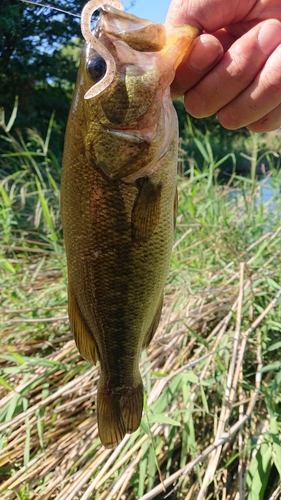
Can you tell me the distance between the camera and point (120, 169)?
1.24m

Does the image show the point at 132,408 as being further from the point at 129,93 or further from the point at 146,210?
the point at 129,93

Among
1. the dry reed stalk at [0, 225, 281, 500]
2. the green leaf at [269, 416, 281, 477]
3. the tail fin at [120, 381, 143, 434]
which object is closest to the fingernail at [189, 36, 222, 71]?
the tail fin at [120, 381, 143, 434]

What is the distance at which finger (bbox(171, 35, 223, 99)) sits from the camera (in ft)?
4.03

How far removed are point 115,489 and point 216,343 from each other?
856 millimetres

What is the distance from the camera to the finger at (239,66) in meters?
1.29

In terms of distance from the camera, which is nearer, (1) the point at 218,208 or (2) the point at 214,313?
(2) the point at 214,313

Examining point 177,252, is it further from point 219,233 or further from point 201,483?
point 201,483

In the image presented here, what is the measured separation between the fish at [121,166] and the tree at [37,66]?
8986 mm

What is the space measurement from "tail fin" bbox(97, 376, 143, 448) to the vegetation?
363 mm

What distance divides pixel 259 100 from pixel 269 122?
186 mm

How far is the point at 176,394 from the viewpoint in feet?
7.16

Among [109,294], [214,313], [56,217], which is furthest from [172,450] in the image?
[56,217]

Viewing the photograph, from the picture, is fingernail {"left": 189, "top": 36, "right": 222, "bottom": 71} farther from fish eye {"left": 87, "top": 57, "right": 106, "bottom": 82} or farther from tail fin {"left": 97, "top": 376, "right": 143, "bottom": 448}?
tail fin {"left": 97, "top": 376, "right": 143, "bottom": 448}

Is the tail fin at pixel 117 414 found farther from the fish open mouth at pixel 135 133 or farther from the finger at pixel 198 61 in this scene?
the finger at pixel 198 61
